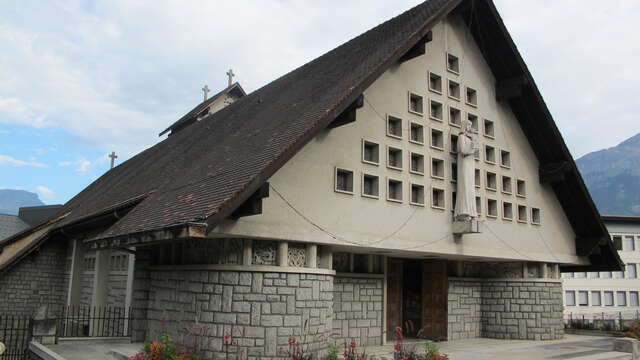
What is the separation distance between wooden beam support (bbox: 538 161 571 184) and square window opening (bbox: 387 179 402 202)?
7.62 metres

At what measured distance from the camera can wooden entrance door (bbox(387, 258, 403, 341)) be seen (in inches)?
787

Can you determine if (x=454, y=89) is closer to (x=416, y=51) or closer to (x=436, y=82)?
(x=436, y=82)

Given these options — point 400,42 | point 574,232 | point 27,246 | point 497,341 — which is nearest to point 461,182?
point 400,42

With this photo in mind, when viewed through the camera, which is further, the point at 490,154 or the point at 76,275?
the point at 76,275

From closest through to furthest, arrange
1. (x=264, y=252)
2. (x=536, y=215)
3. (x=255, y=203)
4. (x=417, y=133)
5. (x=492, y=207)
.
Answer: (x=255, y=203), (x=264, y=252), (x=417, y=133), (x=492, y=207), (x=536, y=215)

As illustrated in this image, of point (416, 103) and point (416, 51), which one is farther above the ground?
point (416, 51)

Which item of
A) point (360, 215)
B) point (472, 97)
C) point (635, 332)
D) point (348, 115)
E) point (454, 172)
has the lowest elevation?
point (635, 332)

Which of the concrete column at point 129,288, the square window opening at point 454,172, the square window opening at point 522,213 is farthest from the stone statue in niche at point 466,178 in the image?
the concrete column at point 129,288

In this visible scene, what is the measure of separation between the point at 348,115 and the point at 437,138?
15.1 ft

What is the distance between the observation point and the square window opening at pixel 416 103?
703 inches

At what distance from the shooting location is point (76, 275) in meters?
25.1

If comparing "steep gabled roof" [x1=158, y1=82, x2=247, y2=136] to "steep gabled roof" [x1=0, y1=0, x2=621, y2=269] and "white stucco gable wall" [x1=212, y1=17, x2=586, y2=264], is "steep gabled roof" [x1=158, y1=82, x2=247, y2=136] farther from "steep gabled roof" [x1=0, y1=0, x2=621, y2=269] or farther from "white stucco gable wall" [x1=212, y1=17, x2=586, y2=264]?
"white stucco gable wall" [x1=212, y1=17, x2=586, y2=264]

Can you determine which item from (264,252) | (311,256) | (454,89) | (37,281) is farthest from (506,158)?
(37,281)

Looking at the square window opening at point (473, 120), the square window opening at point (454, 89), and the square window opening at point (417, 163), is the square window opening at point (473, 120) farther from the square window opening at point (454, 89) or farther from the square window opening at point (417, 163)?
the square window opening at point (417, 163)
